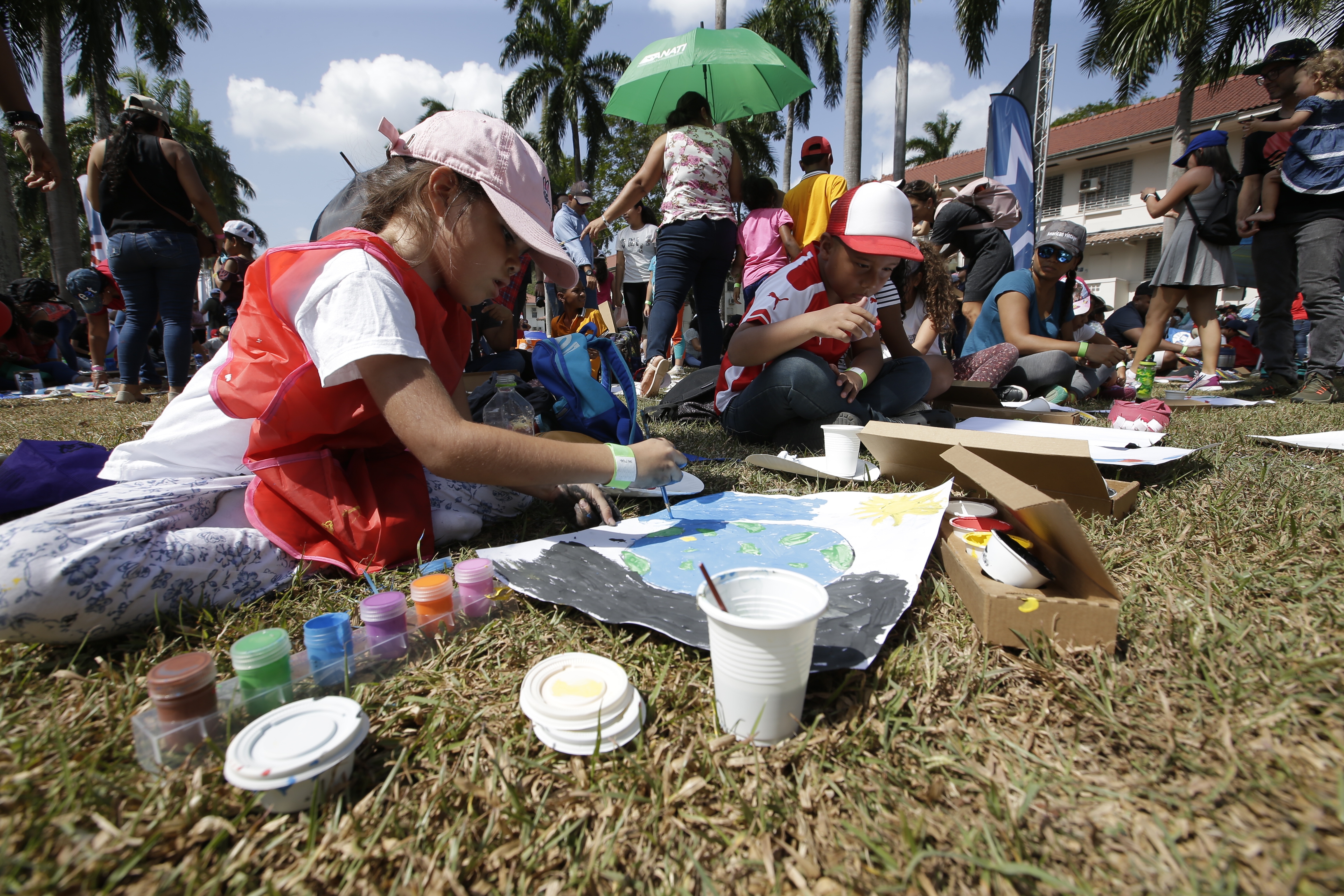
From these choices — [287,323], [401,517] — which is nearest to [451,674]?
[401,517]

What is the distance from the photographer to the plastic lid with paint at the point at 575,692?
2.96 feet

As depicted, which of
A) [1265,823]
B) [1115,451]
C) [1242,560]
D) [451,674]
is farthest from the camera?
[1115,451]

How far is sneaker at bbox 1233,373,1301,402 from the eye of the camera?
4340 mm

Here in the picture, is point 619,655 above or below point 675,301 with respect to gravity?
below

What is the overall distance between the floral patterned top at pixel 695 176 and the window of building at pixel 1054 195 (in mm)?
24304

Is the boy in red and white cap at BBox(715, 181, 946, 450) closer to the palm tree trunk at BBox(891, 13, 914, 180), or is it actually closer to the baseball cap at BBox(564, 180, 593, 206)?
the baseball cap at BBox(564, 180, 593, 206)

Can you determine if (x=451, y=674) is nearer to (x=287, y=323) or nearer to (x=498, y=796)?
(x=498, y=796)

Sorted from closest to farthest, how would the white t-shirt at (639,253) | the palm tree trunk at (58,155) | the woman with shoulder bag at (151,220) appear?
1. the woman with shoulder bag at (151,220)
2. the white t-shirt at (639,253)
3. the palm tree trunk at (58,155)

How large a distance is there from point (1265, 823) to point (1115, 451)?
178 cm

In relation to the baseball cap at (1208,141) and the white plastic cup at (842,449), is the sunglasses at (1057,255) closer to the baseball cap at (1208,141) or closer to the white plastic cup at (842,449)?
the baseball cap at (1208,141)

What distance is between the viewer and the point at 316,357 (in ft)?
4.27

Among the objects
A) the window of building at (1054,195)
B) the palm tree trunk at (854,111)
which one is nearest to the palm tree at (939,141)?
the window of building at (1054,195)

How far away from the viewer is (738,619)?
0.84 m

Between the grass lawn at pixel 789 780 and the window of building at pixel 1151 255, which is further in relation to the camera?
the window of building at pixel 1151 255
